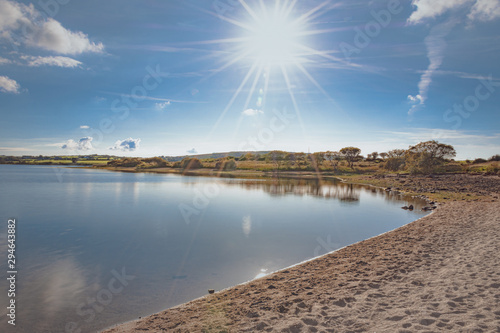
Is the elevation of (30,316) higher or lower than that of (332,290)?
lower

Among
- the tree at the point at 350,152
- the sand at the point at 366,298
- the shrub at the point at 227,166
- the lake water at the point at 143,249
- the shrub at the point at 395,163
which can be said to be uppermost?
the tree at the point at 350,152

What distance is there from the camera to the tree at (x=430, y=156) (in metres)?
48.9

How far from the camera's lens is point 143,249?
9602 mm

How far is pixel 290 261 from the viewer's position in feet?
27.8

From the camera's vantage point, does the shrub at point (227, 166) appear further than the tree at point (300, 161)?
Yes

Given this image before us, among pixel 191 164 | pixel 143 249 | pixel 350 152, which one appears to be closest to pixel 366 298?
pixel 143 249

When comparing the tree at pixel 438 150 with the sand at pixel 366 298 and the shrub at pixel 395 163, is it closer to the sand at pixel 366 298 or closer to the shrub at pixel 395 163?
the shrub at pixel 395 163

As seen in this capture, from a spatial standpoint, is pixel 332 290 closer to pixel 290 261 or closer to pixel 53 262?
pixel 290 261

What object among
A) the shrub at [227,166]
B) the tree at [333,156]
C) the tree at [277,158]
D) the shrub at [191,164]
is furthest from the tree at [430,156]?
the shrub at [191,164]

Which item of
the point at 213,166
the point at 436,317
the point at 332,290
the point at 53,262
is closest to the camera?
the point at 436,317

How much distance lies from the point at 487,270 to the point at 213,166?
87203 millimetres

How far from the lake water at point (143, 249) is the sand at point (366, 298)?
932mm

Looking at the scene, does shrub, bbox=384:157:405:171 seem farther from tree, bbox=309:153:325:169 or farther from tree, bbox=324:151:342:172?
tree, bbox=309:153:325:169

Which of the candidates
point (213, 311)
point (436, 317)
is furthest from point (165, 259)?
point (436, 317)
